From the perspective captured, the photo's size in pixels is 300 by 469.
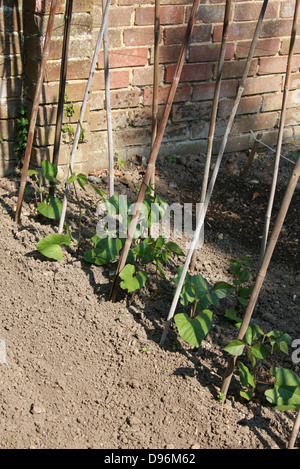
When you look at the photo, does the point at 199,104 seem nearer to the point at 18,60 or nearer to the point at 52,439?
the point at 18,60

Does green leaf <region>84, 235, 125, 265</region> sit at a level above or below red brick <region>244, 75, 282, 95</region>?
below

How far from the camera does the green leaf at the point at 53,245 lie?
2.51 m

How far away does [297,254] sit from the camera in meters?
3.08

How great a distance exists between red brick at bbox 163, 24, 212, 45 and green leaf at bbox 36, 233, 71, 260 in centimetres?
154

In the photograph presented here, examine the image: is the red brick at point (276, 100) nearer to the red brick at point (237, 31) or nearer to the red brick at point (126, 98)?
the red brick at point (237, 31)

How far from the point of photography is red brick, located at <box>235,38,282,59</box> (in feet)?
12.0

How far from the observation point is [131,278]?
2312mm

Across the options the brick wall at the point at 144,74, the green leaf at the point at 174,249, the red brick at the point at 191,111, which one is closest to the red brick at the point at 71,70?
the brick wall at the point at 144,74

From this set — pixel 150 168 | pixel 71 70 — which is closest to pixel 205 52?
pixel 71 70

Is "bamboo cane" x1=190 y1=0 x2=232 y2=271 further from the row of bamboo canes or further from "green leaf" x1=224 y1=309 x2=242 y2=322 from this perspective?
"green leaf" x1=224 y1=309 x2=242 y2=322

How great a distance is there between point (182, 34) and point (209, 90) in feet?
1.39

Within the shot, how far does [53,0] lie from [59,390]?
167 centimetres

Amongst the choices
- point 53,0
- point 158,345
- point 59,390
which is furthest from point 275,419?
point 53,0

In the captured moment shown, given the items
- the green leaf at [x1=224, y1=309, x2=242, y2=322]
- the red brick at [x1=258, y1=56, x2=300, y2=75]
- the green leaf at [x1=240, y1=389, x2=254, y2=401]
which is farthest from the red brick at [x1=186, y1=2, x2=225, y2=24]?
the green leaf at [x1=240, y1=389, x2=254, y2=401]
